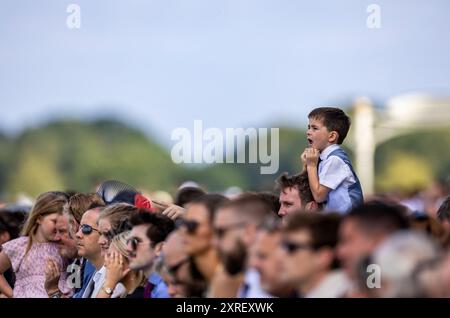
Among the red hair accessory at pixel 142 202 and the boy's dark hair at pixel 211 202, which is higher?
the boy's dark hair at pixel 211 202

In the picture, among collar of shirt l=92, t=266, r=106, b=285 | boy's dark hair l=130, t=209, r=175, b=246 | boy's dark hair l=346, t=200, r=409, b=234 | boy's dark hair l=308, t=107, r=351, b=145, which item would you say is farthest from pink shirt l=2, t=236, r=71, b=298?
boy's dark hair l=346, t=200, r=409, b=234

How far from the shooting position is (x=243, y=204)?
7.62 meters

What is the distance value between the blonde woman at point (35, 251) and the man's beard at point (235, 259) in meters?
3.08

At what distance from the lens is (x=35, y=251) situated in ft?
35.9

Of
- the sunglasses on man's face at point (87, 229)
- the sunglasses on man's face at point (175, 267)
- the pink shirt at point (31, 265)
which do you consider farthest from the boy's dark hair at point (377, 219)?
the pink shirt at point (31, 265)

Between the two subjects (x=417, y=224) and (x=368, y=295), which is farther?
(x=417, y=224)

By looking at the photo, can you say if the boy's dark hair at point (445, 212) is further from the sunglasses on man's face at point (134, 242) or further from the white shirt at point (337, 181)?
the sunglasses on man's face at point (134, 242)

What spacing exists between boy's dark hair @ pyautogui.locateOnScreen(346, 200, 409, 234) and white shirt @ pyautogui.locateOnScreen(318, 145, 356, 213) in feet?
8.58

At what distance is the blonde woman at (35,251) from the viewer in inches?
420

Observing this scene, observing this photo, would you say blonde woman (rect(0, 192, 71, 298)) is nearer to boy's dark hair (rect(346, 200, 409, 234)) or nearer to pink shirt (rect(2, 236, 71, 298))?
pink shirt (rect(2, 236, 71, 298))
